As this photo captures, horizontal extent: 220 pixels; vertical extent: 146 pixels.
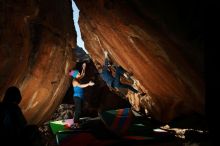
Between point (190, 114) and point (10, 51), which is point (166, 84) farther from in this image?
point (10, 51)

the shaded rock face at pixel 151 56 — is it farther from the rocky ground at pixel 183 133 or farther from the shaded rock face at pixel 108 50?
the rocky ground at pixel 183 133

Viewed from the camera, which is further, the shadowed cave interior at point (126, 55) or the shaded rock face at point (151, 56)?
the shaded rock face at point (151, 56)

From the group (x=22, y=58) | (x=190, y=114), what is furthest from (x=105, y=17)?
(x=190, y=114)

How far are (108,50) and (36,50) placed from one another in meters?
4.40

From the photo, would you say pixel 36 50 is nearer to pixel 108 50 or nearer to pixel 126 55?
pixel 126 55

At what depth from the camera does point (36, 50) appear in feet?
32.7

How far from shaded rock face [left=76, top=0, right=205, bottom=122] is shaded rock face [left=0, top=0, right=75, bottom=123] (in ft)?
4.83

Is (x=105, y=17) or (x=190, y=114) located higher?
(x=105, y=17)

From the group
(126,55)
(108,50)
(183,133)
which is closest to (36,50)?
(126,55)

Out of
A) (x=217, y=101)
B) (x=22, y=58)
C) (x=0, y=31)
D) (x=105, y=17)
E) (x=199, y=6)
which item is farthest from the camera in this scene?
(x=105, y=17)

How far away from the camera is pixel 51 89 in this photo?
467 inches

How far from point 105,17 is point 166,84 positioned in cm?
347

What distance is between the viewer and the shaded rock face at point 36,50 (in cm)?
830

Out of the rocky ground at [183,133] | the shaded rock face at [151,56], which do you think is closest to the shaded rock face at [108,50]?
the shaded rock face at [151,56]
